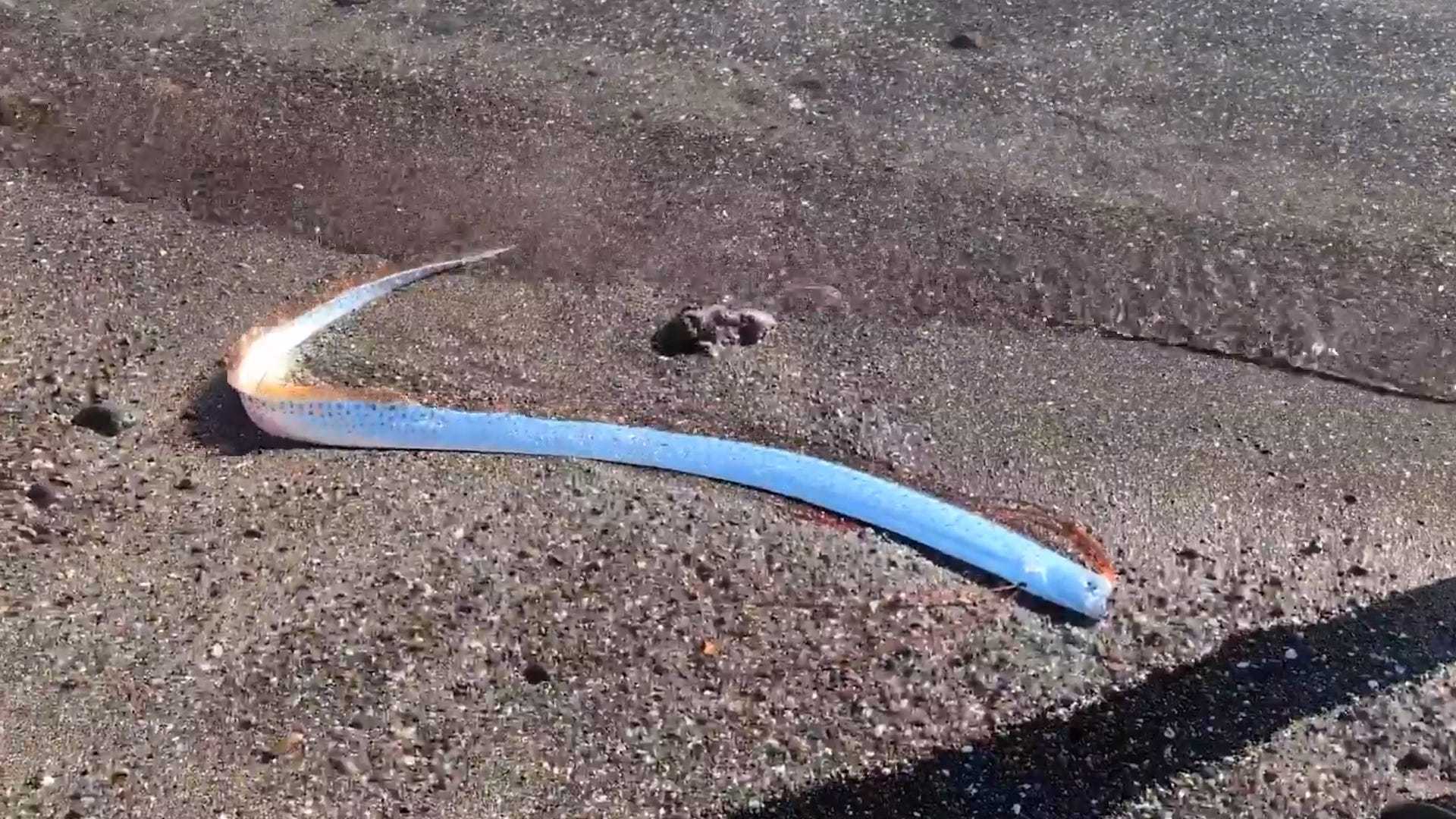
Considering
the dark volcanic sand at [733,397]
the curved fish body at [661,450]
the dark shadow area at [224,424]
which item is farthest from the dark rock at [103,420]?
the curved fish body at [661,450]

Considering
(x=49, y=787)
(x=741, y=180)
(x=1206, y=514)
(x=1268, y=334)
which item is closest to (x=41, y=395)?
(x=49, y=787)

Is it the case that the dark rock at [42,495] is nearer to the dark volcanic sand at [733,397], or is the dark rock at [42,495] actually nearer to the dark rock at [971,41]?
the dark volcanic sand at [733,397]

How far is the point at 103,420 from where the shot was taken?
3.29 meters

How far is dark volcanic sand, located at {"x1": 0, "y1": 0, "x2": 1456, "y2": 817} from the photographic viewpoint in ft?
8.28

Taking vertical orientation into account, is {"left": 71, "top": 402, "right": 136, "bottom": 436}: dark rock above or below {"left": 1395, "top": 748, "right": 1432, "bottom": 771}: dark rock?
above

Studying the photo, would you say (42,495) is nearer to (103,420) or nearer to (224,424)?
(103,420)

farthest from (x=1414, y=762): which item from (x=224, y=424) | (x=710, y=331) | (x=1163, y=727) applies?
(x=224, y=424)

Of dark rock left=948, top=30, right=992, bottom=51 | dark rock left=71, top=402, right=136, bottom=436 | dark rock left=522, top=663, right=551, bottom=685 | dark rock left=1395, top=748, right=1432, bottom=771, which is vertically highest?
dark rock left=948, top=30, right=992, bottom=51

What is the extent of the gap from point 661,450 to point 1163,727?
1515mm

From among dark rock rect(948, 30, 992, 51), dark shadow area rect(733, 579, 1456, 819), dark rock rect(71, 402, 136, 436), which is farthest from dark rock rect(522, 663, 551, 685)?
dark rock rect(948, 30, 992, 51)

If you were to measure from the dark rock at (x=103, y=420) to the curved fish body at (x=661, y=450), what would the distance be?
1.06ft

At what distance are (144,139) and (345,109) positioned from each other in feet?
2.57

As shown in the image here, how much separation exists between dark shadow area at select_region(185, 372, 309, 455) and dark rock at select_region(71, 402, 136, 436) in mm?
181

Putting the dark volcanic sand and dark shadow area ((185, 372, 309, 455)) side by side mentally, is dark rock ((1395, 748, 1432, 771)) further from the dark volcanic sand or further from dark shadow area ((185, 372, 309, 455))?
dark shadow area ((185, 372, 309, 455))
